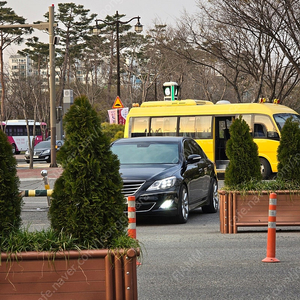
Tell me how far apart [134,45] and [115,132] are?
975 inches

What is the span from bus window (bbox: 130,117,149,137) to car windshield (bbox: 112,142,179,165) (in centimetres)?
1321

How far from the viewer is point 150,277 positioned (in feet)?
23.2

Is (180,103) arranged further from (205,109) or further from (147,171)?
(147,171)

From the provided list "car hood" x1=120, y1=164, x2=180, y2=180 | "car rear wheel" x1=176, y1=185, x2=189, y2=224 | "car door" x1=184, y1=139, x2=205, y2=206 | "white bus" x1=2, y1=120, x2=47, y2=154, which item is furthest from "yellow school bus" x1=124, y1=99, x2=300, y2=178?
"white bus" x1=2, y1=120, x2=47, y2=154

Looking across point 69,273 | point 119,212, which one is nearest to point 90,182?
point 119,212

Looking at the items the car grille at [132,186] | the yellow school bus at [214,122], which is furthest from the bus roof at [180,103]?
the car grille at [132,186]

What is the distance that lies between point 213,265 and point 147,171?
4531 mm

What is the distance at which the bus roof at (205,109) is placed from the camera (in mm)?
24547

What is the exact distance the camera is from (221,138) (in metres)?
25.7

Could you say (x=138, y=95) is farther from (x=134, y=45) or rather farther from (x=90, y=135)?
(x=90, y=135)

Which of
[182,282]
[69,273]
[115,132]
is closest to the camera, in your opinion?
[69,273]

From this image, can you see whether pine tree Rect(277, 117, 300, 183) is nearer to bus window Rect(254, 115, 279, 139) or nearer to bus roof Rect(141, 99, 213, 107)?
bus window Rect(254, 115, 279, 139)

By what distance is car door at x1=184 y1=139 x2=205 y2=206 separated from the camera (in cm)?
1277

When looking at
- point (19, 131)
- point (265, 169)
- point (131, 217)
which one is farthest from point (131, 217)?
point (19, 131)
